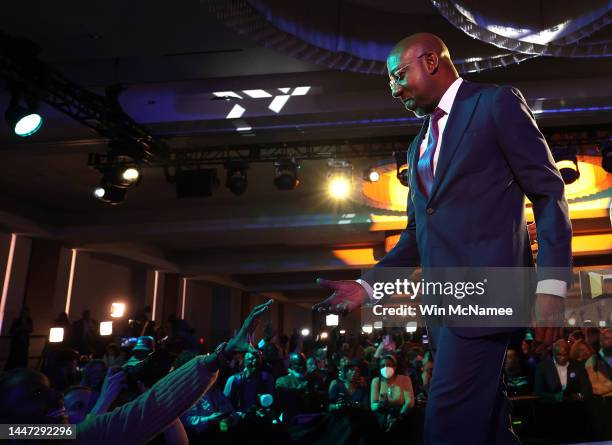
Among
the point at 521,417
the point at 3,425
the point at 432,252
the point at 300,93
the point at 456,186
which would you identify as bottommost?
the point at 521,417

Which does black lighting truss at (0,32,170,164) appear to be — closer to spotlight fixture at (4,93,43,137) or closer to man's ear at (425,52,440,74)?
spotlight fixture at (4,93,43,137)

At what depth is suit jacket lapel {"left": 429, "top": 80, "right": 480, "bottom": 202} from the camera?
3.79 feet

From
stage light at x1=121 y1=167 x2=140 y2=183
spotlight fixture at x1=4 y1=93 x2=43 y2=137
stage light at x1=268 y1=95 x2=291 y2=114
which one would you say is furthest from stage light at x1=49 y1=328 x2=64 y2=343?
stage light at x1=268 y1=95 x2=291 y2=114

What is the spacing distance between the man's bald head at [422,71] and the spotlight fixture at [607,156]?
5.90 meters

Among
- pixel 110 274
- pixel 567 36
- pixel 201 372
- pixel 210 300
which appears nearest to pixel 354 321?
pixel 210 300

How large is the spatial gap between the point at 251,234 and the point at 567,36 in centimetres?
931

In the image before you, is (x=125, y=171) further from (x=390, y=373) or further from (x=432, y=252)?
(x=432, y=252)

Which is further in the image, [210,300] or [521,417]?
[210,300]

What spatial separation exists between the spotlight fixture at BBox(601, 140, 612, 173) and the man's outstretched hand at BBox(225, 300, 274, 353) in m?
6.18

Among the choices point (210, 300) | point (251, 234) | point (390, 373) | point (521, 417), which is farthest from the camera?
point (210, 300)

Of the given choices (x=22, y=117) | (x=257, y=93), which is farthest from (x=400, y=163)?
(x=22, y=117)

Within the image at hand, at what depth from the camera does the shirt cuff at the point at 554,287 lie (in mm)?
1021

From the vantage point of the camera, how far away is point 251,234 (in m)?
12.2

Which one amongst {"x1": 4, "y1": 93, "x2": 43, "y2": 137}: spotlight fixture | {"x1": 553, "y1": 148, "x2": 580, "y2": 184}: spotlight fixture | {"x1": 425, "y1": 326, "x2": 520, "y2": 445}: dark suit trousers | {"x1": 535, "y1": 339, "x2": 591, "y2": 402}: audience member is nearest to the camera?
{"x1": 425, "y1": 326, "x2": 520, "y2": 445}: dark suit trousers
